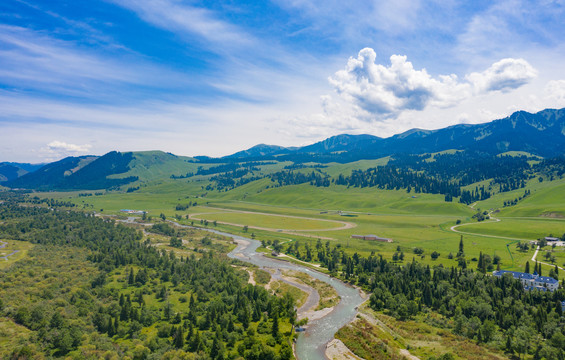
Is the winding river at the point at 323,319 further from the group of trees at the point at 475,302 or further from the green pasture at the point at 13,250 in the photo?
the green pasture at the point at 13,250

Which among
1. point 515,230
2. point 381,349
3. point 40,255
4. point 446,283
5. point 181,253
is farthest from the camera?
point 515,230

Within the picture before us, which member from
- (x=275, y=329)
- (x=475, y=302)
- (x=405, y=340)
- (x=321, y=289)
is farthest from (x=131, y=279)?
(x=475, y=302)

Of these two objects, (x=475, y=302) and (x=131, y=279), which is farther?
(x=131, y=279)

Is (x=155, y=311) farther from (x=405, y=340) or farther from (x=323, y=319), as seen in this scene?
(x=405, y=340)

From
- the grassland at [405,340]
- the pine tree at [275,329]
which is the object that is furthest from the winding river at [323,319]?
the pine tree at [275,329]

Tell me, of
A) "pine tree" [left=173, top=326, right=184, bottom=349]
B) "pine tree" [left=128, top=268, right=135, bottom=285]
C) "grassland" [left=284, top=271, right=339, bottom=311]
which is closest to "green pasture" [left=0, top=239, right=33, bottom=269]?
"pine tree" [left=128, top=268, right=135, bottom=285]

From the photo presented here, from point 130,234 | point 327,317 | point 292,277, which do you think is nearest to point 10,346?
point 327,317

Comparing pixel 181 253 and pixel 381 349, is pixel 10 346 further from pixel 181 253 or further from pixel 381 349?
pixel 181 253

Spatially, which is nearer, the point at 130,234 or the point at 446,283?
the point at 446,283

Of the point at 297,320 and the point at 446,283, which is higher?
the point at 446,283
